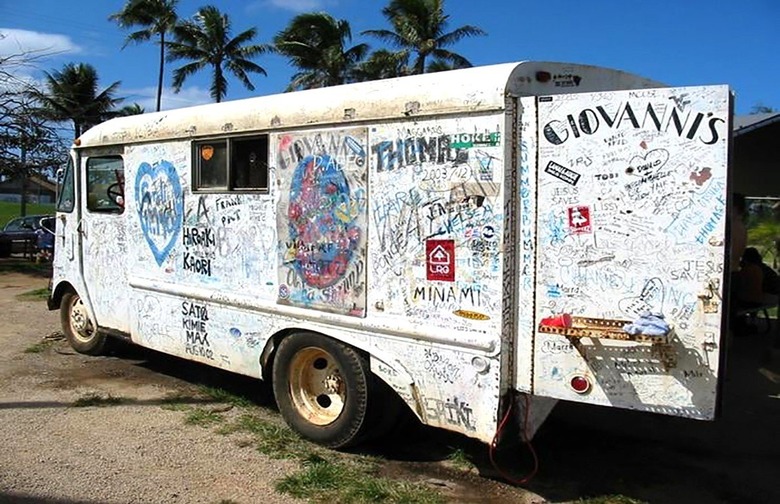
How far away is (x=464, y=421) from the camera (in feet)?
14.0

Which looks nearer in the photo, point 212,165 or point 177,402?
point 212,165

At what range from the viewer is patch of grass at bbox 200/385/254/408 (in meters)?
6.20

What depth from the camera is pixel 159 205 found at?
641cm

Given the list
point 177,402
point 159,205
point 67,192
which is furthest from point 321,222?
point 67,192

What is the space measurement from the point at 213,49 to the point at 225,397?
101ft

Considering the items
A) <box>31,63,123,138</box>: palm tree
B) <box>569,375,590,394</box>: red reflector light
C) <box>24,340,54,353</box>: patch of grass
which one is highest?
<box>31,63,123,138</box>: palm tree

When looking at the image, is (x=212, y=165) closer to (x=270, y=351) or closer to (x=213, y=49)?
(x=270, y=351)

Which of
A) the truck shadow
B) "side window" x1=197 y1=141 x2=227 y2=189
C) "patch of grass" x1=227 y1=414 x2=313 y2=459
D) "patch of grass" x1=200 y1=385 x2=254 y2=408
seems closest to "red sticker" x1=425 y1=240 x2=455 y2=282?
the truck shadow

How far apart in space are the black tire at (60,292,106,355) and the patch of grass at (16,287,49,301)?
5.18 m

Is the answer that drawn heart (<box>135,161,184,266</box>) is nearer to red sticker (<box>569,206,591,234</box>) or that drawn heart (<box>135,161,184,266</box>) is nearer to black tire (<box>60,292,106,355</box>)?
black tire (<box>60,292,106,355</box>)

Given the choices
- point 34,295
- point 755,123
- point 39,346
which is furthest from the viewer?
point 34,295

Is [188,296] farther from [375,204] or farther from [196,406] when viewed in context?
[375,204]

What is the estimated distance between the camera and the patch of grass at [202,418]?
5676 mm

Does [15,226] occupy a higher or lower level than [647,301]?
higher
